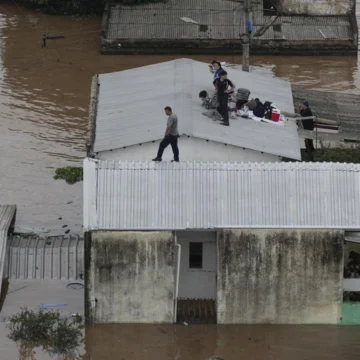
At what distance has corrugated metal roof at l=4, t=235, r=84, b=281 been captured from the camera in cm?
1720

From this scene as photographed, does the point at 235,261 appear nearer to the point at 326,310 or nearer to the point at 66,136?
the point at 326,310

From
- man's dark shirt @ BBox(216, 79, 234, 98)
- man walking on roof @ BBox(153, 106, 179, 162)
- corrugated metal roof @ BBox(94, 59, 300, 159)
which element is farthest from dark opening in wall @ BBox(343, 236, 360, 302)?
man's dark shirt @ BBox(216, 79, 234, 98)

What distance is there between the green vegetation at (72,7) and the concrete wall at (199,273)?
2020 cm

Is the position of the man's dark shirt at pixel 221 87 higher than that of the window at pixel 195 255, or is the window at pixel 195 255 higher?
the man's dark shirt at pixel 221 87

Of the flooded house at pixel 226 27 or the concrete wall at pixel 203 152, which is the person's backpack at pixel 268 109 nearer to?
the concrete wall at pixel 203 152

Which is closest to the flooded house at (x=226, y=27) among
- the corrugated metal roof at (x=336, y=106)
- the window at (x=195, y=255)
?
the corrugated metal roof at (x=336, y=106)

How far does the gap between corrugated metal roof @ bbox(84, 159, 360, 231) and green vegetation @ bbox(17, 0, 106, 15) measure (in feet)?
66.7

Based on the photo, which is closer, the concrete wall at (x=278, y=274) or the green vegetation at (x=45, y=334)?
the green vegetation at (x=45, y=334)

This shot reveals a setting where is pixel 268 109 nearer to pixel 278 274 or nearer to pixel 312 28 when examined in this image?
pixel 278 274

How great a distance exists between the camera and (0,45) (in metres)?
32.2

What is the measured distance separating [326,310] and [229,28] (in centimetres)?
1762

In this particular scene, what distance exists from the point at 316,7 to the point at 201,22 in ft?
12.4

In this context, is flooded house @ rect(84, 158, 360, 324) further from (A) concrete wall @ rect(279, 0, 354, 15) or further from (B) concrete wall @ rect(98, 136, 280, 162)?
(A) concrete wall @ rect(279, 0, 354, 15)

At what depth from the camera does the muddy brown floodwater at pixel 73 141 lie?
15.1 metres
